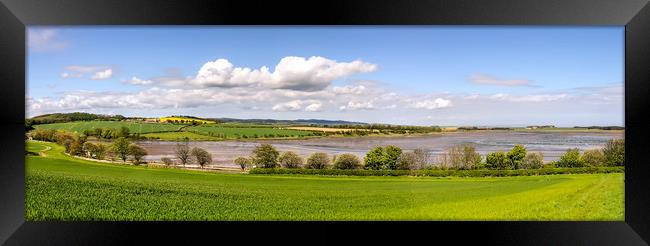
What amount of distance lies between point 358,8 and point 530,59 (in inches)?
247

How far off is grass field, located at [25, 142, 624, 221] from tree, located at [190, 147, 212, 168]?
29 cm

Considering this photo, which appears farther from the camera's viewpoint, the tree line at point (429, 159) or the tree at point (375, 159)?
the tree at point (375, 159)

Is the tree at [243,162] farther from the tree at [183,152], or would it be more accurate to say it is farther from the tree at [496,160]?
the tree at [496,160]

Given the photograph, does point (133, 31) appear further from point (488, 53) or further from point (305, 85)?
point (488, 53)

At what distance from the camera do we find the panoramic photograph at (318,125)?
7977mm

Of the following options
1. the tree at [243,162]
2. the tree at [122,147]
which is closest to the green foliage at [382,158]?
the tree at [243,162]

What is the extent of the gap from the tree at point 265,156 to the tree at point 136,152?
2.58 meters

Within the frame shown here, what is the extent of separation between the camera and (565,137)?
31.5 feet

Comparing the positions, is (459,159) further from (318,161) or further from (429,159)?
(318,161)

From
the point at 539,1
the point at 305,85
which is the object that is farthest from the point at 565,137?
the point at 539,1

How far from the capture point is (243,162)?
1016 centimetres

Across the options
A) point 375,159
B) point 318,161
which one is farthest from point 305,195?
point 375,159

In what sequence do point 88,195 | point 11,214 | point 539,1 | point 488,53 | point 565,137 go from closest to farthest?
point 539,1, point 11,214, point 88,195, point 488,53, point 565,137

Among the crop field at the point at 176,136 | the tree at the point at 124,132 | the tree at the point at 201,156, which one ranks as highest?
the tree at the point at 124,132
